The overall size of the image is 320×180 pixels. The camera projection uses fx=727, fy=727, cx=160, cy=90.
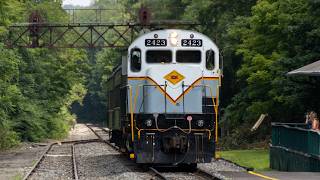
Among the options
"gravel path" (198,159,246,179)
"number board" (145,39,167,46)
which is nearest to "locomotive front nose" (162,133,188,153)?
"gravel path" (198,159,246,179)

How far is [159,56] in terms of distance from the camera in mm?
21844

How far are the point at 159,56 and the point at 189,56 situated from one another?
904 millimetres

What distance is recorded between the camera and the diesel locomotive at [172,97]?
2102cm

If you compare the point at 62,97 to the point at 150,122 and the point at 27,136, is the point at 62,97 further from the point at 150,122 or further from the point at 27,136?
the point at 150,122

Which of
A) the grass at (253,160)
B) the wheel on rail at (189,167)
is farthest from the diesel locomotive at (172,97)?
the grass at (253,160)

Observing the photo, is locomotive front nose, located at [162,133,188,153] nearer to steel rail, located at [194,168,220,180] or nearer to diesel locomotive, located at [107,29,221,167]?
diesel locomotive, located at [107,29,221,167]

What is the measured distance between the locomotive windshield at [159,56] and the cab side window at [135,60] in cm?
30

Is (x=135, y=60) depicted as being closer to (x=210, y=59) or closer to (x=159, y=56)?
(x=159, y=56)

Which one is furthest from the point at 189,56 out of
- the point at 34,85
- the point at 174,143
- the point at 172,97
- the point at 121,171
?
the point at 34,85

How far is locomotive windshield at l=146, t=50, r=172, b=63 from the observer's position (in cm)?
2175

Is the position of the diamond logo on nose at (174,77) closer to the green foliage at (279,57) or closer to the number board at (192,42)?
the number board at (192,42)

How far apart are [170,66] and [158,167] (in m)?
4.09

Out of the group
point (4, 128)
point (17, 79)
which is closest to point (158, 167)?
point (4, 128)

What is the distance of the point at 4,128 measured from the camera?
38.4 metres
